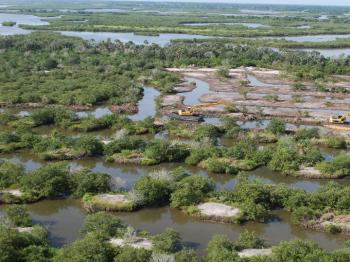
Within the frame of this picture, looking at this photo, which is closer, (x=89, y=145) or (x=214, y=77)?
(x=89, y=145)

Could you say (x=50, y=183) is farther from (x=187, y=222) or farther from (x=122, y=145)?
(x=187, y=222)

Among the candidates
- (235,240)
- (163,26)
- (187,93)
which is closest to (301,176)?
(235,240)

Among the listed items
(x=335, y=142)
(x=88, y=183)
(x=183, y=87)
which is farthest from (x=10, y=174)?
(x=183, y=87)

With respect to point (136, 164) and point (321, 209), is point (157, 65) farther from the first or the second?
point (321, 209)

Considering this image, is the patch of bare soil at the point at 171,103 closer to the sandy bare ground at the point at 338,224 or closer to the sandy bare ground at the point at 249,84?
the sandy bare ground at the point at 249,84

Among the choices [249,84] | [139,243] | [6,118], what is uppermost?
[249,84]

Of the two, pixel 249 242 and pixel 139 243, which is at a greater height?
pixel 249 242

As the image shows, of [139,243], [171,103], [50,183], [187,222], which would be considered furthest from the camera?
[171,103]
